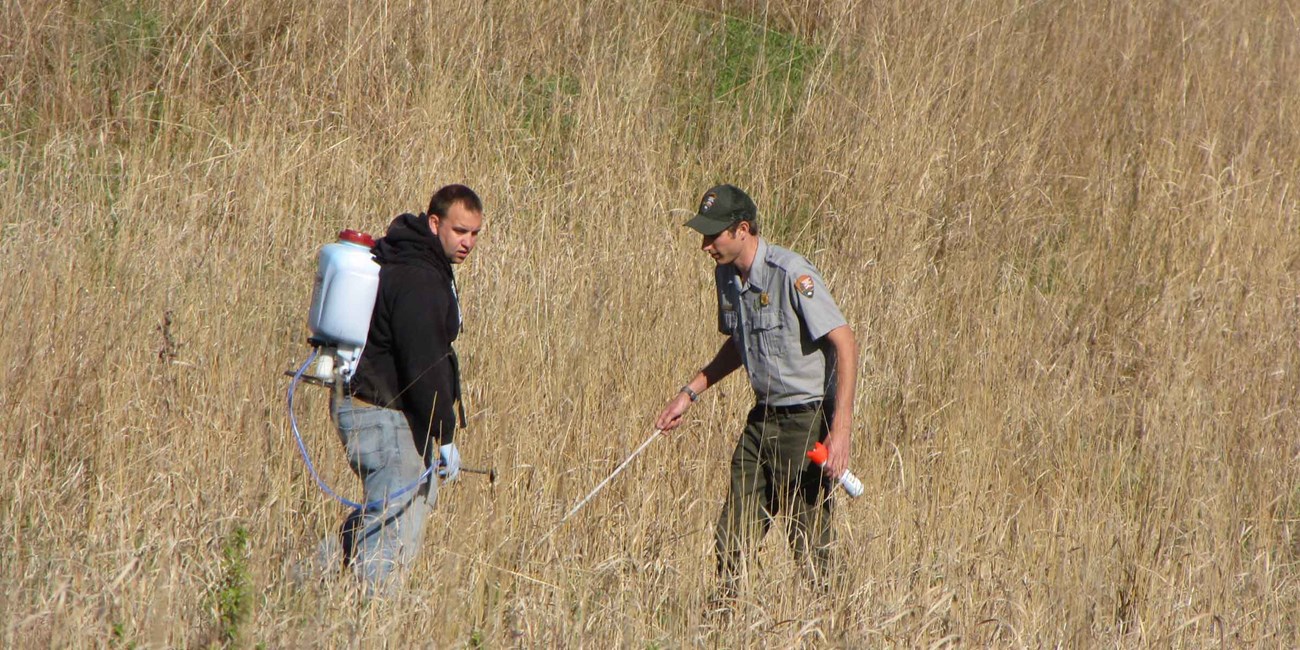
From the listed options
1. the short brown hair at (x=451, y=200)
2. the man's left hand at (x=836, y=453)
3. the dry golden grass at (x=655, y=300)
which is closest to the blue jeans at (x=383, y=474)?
the dry golden grass at (x=655, y=300)

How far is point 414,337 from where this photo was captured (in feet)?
13.1

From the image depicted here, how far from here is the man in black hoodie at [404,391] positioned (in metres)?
4.01

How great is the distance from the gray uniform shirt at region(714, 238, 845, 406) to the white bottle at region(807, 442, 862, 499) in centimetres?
29

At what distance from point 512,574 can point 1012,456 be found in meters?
2.79

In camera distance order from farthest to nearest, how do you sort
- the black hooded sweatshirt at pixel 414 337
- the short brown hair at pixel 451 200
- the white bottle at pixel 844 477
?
the white bottle at pixel 844 477
the short brown hair at pixel 451 200
the black hooded sweatshirt at pixel 414 337

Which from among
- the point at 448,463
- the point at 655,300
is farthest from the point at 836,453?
the point at 655,300

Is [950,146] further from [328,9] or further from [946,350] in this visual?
[328,9]

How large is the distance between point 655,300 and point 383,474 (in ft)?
9.31

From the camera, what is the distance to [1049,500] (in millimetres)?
5500

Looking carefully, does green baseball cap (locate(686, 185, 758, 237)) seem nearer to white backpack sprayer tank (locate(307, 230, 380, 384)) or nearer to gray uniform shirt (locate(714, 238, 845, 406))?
gray uniform shirt (locate(714, 238, 845, 406))

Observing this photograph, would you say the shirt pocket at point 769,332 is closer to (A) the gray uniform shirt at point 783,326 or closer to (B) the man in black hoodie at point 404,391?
(A) the gray uniform shirt at point 783,326

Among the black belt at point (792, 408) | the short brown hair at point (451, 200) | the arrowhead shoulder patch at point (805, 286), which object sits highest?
the short brown hair at point (451, 200)

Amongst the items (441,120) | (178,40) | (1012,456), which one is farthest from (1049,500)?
(178,40)

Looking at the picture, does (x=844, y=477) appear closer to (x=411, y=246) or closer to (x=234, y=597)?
(x=411, y=246)
